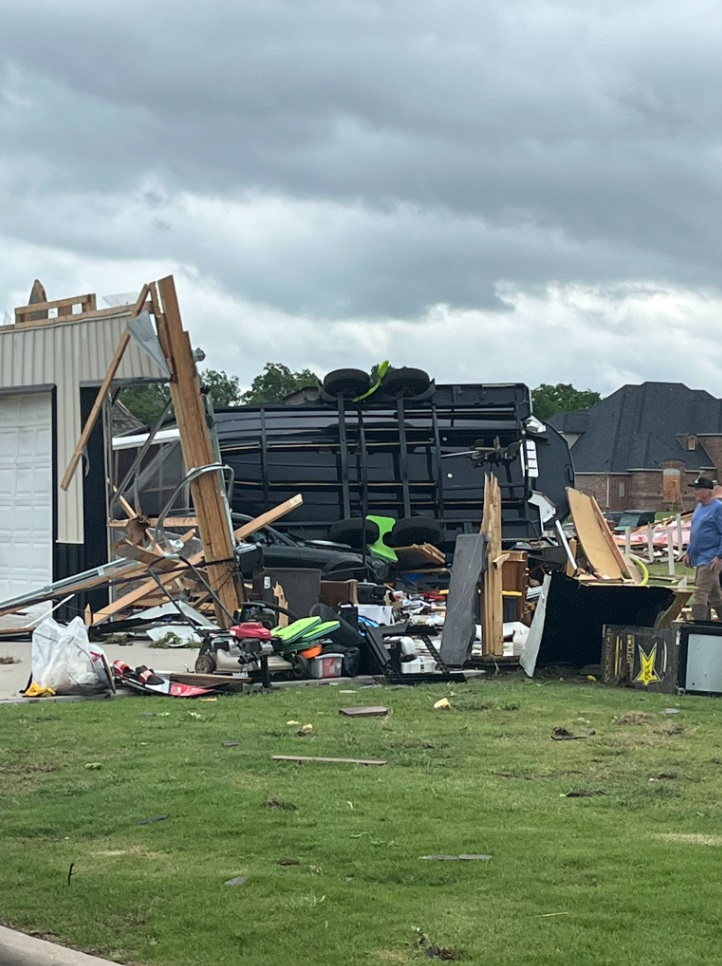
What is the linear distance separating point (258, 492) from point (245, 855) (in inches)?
684

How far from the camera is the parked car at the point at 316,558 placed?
18.7 m

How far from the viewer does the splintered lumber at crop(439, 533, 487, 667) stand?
13352 mm

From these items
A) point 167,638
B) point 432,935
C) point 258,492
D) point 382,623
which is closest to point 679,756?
point 432,935

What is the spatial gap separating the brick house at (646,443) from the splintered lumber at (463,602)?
77928mm

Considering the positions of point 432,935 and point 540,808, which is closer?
point 432,935

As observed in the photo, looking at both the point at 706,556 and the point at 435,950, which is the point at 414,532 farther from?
the point at 435,950

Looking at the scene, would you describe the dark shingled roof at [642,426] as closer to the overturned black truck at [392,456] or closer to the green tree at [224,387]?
the green tree at [224,387]

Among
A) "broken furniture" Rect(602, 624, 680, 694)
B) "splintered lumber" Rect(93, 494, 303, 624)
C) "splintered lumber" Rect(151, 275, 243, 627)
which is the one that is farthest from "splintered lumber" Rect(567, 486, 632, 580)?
"splintered lumber" Rect(93, 494, 303, 624)

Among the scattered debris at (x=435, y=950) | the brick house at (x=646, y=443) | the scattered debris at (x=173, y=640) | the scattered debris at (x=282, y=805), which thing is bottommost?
the scattered debris at (x=435, y=950)

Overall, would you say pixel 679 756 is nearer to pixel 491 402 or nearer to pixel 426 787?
pixel 426 787

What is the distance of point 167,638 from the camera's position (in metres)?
15.9

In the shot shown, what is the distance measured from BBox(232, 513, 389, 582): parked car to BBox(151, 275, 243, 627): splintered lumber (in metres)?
2.58

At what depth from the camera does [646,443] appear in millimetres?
93688

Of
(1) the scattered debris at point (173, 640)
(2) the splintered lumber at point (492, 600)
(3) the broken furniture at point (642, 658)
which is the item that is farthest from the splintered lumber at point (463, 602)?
(1) the scattered debris at point (173, 640)
